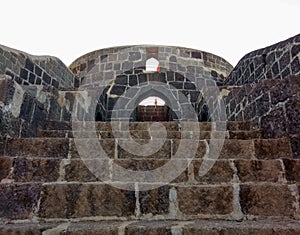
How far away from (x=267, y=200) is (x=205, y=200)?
35 centimetres

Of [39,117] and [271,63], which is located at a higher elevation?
A: [271,63]

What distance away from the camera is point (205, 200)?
181cm

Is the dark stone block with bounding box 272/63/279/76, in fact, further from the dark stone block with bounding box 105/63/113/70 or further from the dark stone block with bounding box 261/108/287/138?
the dark stone block with bounding box 105/63/113/70

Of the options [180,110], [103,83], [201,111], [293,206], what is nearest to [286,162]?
[293,206]

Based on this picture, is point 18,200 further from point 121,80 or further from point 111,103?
point 121,80

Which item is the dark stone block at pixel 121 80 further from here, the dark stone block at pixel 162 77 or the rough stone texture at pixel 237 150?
the rough stone texture at pixel 237 150

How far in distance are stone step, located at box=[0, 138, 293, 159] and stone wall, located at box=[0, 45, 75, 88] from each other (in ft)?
9.50

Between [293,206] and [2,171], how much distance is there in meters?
1.79

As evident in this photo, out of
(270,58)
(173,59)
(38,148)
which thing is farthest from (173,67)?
(38,148)

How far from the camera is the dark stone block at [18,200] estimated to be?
1754 mm

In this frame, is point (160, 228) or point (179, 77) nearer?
point (160, 228)

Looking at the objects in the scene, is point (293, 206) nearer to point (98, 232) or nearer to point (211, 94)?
point (98, 232)

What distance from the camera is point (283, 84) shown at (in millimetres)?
2707

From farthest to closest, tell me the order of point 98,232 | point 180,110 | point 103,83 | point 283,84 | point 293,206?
point 103,83
point 180,110
point 283,84
point 293,206
point 98,232
